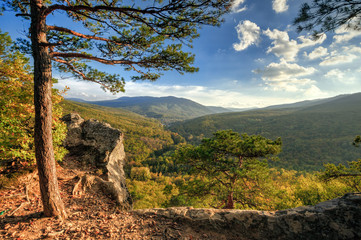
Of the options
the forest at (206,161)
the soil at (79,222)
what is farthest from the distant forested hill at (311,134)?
the soil at (79,222)

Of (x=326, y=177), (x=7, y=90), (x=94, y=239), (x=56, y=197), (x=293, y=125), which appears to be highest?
(x=7, y=90)

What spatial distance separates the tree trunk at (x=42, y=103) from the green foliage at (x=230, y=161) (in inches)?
294

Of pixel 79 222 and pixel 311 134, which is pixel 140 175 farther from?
pixel 311 134

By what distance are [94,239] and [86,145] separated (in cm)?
707

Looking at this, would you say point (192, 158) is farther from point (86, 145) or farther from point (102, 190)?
point (86, 145)

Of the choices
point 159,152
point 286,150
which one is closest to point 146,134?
point 159,152

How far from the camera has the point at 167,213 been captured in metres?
4.55

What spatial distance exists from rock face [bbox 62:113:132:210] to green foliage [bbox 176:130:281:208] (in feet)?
14.4

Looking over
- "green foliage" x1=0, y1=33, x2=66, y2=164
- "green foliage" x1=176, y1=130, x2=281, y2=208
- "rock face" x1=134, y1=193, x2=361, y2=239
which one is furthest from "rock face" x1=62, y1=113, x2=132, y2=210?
"rock face" x1=134, y1=193, x2=361, y2=239

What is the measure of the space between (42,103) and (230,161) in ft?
32.3

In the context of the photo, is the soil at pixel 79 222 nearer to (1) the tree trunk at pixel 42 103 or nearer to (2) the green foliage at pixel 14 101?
(1) the tree trunk at pixel 42 103

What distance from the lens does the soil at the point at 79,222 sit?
3.44m

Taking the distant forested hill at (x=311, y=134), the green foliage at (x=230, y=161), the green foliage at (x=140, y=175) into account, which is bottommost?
the green foliage at (x=140, y=175)

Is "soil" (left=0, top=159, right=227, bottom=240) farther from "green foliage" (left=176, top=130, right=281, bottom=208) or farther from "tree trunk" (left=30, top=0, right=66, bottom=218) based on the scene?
"green foliage" (left=176, top=130, right=281, bottom=208)
